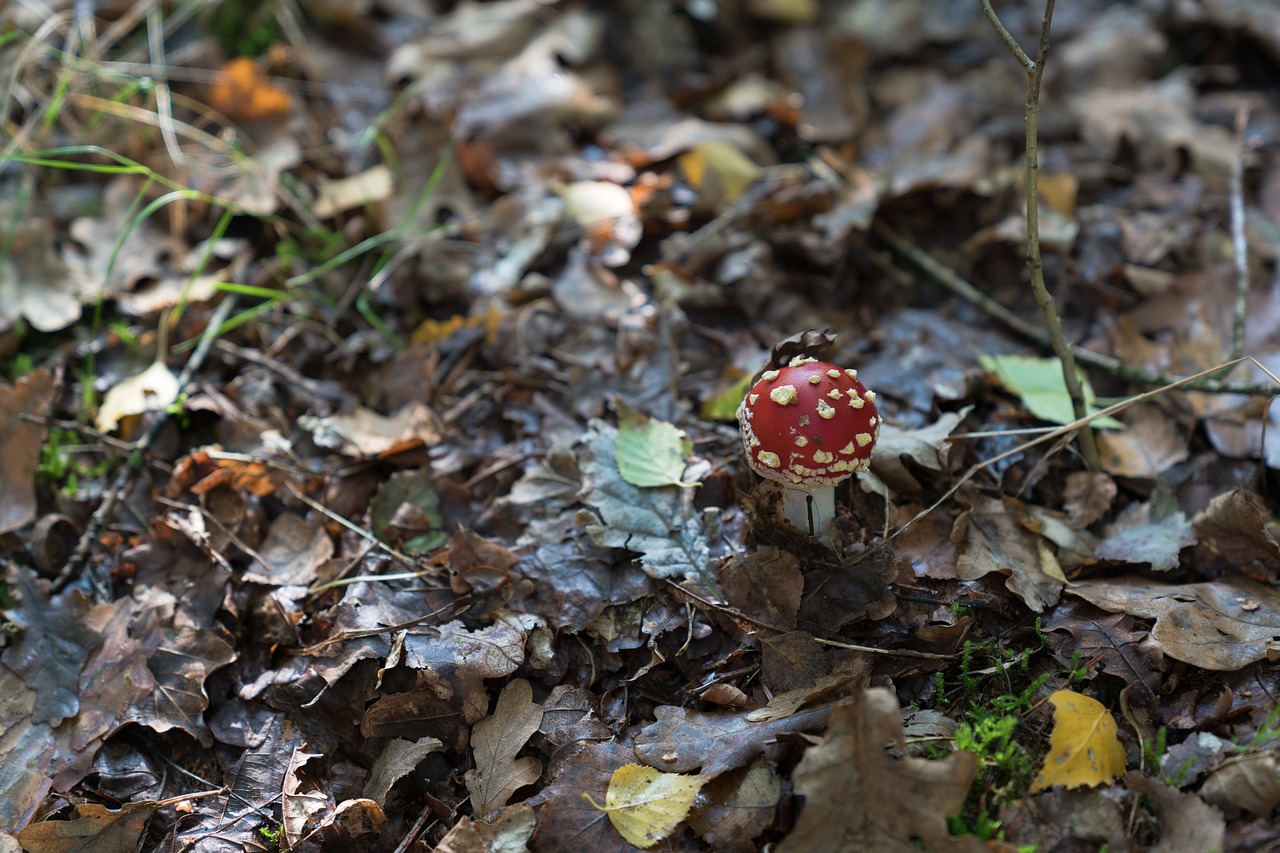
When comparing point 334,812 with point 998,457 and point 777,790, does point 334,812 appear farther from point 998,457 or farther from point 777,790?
point 998,457

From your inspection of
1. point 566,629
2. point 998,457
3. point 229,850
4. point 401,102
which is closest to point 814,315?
point 998,457

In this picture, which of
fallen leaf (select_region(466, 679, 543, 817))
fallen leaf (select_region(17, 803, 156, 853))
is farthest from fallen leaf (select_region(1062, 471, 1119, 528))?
fallen leaf (select_region(17, 803, 156, 853))

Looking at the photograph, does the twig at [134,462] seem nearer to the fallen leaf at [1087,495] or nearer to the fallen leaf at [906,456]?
the fallen leaf at [906,456]

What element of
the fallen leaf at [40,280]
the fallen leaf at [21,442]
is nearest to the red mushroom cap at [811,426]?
the fallen leaf at [21,442]

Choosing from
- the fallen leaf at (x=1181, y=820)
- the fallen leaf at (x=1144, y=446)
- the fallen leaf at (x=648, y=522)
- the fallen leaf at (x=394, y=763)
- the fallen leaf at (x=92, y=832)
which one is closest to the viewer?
the fallen leaf at (x=1181, y=820)

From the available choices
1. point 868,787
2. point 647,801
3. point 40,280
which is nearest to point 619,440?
point 647,801

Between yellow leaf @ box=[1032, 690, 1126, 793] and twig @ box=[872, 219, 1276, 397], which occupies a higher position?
twig @ box=[872, 219, 1276, 397]

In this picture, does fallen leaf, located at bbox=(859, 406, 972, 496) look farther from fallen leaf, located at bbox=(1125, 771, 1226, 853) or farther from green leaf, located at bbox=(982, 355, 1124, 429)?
fallen leaf, located at bbox=(1125, 771, 1226, 853)

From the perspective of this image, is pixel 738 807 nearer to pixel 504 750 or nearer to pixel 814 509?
pixel 504 750
